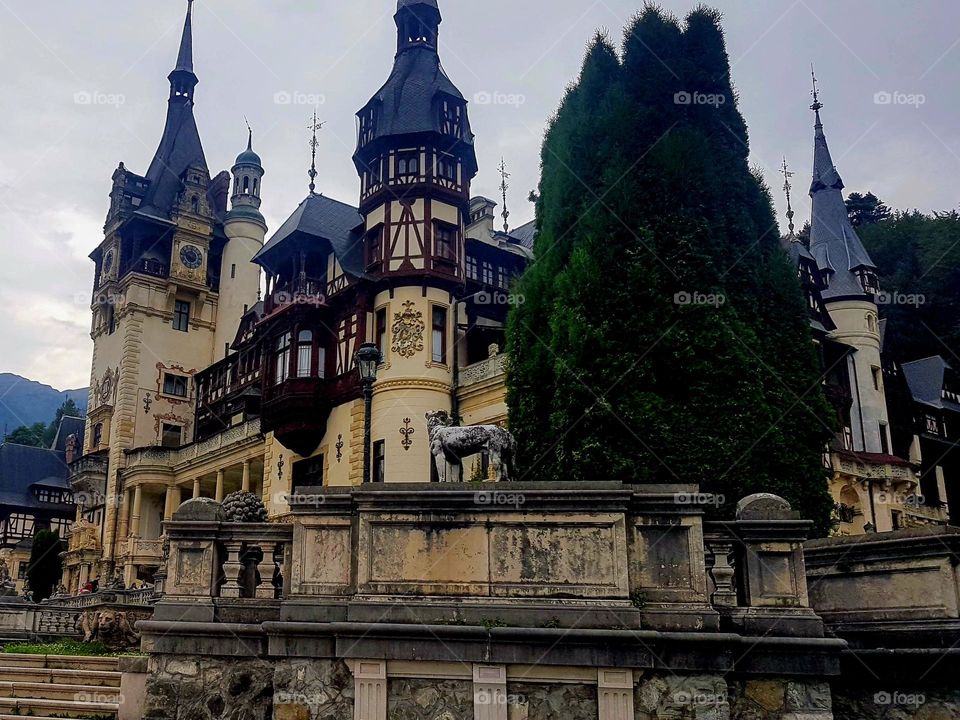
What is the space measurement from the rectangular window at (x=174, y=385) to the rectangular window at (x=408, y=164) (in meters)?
27.0

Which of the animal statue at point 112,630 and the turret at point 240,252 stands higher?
the turret at point 240,252

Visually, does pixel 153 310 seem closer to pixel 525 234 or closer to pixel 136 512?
pixel 136 512

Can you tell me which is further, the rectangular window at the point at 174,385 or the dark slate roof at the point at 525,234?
→ the rectangular window at the point at 174,385

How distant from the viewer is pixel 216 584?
10.3 m

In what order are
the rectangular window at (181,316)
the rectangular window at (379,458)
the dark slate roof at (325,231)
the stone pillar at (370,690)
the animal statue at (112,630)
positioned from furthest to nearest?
1. the rectangular window at (181,316)
2. the dark slate roof at (325,231)
3. the rectangular window at (379,458)
4. the animal statue at (112,630)
5. the stone pillar at (370,690)

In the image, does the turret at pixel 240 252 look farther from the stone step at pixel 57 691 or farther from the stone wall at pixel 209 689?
the stone wall at pixel 209 689

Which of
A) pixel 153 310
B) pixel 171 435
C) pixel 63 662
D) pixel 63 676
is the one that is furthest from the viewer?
pixel 171 435

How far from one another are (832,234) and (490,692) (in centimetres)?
4033

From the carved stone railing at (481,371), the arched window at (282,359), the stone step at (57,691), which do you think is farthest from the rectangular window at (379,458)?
the stone step at (57,691)

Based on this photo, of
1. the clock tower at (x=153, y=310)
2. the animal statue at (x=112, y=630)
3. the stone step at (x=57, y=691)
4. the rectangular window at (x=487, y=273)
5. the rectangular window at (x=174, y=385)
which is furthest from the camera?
the rectangular window at (x=174, y=385)

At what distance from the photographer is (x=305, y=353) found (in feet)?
120

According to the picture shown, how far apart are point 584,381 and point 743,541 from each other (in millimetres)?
6303

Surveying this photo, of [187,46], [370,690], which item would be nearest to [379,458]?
[370,690]

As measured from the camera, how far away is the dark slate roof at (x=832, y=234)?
4159 centimetres
